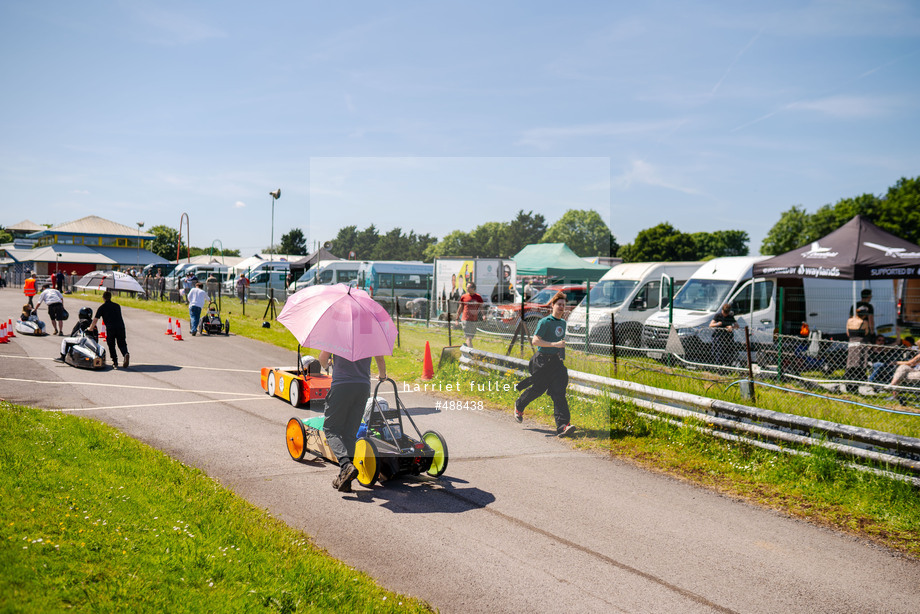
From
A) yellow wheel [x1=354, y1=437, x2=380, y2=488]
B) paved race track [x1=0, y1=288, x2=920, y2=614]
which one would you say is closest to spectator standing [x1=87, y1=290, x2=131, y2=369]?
paved race track [x1=0, y1=288, x2=920, y2=614]

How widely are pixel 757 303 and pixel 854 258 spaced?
293cm

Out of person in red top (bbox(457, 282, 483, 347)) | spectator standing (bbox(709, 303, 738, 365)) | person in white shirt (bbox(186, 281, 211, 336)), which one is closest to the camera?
spectator standing (bbox(709, 303, 738, 365))

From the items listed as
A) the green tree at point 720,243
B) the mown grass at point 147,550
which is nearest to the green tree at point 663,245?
the green tree at point 720,243

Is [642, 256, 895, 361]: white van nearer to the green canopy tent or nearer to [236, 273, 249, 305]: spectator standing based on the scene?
the green canopy tent

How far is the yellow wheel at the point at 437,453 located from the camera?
23.4 ft

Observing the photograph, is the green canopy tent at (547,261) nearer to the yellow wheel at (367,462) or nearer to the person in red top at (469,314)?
the person in red top at (469,314)

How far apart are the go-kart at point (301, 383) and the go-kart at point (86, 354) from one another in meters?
5.07

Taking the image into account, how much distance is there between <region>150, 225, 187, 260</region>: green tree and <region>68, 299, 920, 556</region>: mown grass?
373 ft

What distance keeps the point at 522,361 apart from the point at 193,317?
45.3 ft

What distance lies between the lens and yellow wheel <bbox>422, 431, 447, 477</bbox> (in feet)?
23.4

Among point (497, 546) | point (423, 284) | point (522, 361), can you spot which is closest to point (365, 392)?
point (497, 546)

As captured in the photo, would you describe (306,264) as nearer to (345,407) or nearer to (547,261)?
(547,261)

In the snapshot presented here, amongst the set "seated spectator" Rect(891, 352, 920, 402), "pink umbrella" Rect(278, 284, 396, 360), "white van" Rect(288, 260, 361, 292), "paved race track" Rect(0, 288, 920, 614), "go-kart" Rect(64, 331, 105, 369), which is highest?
"white van" Rect(288, 260, 361, 292)

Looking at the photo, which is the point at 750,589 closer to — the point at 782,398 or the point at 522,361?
the point at 782,398
